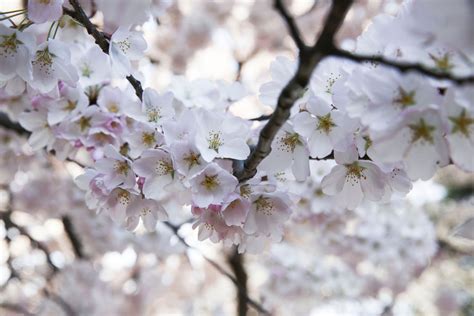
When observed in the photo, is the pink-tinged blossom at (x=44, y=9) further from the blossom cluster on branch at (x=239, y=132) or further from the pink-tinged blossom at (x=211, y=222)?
the pink-tinged blossom at (x=211, y=222)

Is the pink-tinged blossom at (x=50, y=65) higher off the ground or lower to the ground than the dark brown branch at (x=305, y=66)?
lower

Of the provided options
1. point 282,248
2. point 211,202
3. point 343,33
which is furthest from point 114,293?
point 211,202

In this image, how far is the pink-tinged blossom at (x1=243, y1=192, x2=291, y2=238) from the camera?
0.96 metres

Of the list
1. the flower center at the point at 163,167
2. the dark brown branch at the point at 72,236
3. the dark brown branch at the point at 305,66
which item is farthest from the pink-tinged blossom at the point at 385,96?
the dark brown branch at the point at 72,236

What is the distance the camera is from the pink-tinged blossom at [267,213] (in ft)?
3.15

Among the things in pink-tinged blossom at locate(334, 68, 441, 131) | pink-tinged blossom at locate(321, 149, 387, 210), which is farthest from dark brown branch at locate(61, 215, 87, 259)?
pink-tinged blossom at locate(334, 68, 441, 131)

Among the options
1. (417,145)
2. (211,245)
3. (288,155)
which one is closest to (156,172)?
(288,155)

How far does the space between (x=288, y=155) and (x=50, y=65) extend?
1.49 ft

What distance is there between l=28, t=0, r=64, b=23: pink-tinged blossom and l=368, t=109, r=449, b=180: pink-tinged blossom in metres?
0.56

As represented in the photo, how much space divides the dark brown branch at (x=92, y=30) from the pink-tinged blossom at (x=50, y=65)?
3.1 inches

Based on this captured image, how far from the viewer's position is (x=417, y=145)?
736 mm

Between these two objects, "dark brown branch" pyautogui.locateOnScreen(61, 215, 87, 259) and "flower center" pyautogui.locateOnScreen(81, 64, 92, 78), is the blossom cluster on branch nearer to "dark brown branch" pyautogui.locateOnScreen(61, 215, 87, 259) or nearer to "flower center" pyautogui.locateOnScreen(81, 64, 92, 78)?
"flower center" pyautogui.locateOnScreen(81, 64, 92, 78)

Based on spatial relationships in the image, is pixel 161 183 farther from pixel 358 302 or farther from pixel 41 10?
pixel 358 302

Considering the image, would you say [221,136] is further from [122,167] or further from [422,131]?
[422,131]
